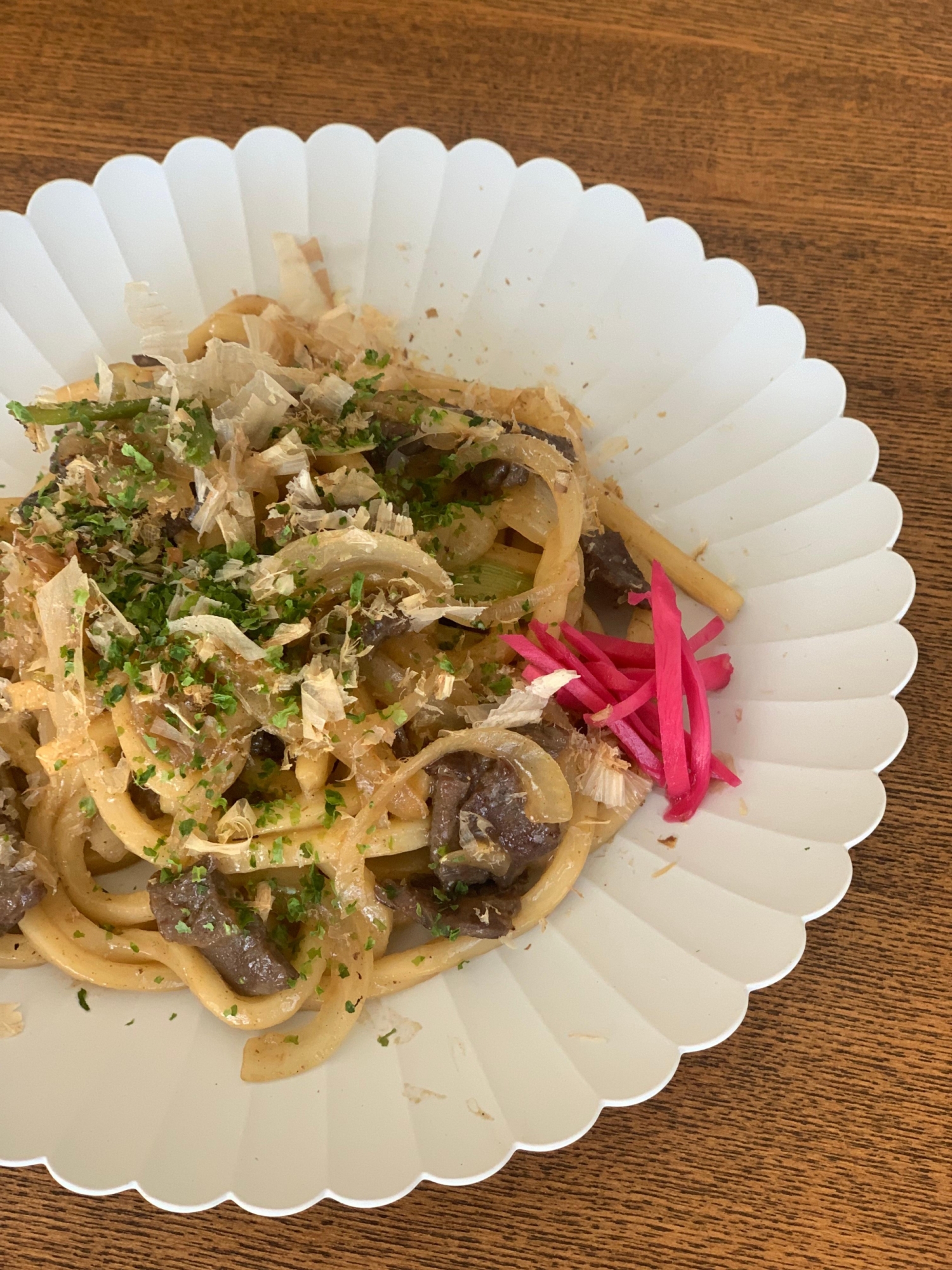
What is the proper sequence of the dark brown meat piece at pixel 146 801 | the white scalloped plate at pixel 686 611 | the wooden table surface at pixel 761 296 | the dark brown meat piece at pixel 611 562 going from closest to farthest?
the white scalloped plate at pixel 686 611 → the wooden table surface at pixel 761 296 → the dark brown meat piece at pixel 146 801 → the dark brown meat piece at pixel 611 562

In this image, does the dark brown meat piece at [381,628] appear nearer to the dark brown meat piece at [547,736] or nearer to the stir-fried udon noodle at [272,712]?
the stir-fried udon noodle at [272,712]

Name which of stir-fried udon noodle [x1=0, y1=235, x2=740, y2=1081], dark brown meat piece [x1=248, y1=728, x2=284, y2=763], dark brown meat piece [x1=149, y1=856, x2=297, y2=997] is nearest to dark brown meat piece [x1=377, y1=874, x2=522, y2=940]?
stir-fried udon noodle [x1=0, y1=235, x2=740, y2=1081]

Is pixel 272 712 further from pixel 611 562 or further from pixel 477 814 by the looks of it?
pixel 611 562

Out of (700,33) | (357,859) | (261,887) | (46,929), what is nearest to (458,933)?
(357,859)

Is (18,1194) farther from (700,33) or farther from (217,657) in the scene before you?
(700,33)

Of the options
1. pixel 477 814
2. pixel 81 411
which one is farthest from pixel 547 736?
pixel 81 411

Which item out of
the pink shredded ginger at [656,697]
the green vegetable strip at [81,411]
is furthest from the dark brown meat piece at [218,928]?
the green vegetable strip at [81,411]

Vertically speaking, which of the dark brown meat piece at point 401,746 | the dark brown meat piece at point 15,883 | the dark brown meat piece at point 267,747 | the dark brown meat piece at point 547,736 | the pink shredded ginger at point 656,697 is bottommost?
the dark brown meat piece at point 15,883

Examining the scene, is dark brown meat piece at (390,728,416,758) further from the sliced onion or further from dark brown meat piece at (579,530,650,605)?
dark brown meat piece at (579,530,650,605)
